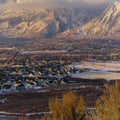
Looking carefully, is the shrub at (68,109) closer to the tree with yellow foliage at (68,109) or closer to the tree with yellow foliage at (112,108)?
the tree with yellow foliage at (68,109)

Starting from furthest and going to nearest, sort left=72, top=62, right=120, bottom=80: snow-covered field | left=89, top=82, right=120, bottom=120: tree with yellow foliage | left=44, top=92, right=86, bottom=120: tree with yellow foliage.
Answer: left=72, top=62, right=120, bottom=80: snow-covered field < left=44, top=92, right=86, bottom=120: tree with yellow foliage < left=89, top=82, right=120, bottom=120: tree with yellow foliage

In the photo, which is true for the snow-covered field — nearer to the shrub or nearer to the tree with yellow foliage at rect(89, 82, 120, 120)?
the shrub

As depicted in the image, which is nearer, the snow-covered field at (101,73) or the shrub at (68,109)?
the shrub at (68,109)

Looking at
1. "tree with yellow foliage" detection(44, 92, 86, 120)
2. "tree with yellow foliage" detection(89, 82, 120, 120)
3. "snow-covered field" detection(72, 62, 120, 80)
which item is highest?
"tree with yellow foliage" detection(89, 82, 120, 120)

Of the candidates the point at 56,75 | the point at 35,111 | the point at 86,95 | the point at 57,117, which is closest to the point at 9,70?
the point at 56,75

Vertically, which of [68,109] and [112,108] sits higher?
[112,108]

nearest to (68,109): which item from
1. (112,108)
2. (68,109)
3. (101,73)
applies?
(68,109)

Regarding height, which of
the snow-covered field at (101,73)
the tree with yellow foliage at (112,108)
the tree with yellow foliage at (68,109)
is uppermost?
the tree with yellow foliage at (112,108)

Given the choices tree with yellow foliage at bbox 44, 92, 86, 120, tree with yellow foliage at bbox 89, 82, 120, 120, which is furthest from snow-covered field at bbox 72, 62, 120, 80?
tree with yellow foliage at bbox 89, 82, 120, 120

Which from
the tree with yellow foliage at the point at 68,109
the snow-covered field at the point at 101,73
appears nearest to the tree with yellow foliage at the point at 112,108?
the tree with yellow foliage at the point at 68,109

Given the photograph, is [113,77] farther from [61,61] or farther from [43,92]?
[61,61]

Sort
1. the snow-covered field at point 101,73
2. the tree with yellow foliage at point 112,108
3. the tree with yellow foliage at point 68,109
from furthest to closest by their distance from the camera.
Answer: the snow-covered field at point 101,73 → the tree with yellow foliage at point 68,109 → the tree with yellow foliage at point 112,108

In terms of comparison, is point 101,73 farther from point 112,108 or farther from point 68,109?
point 112,108
